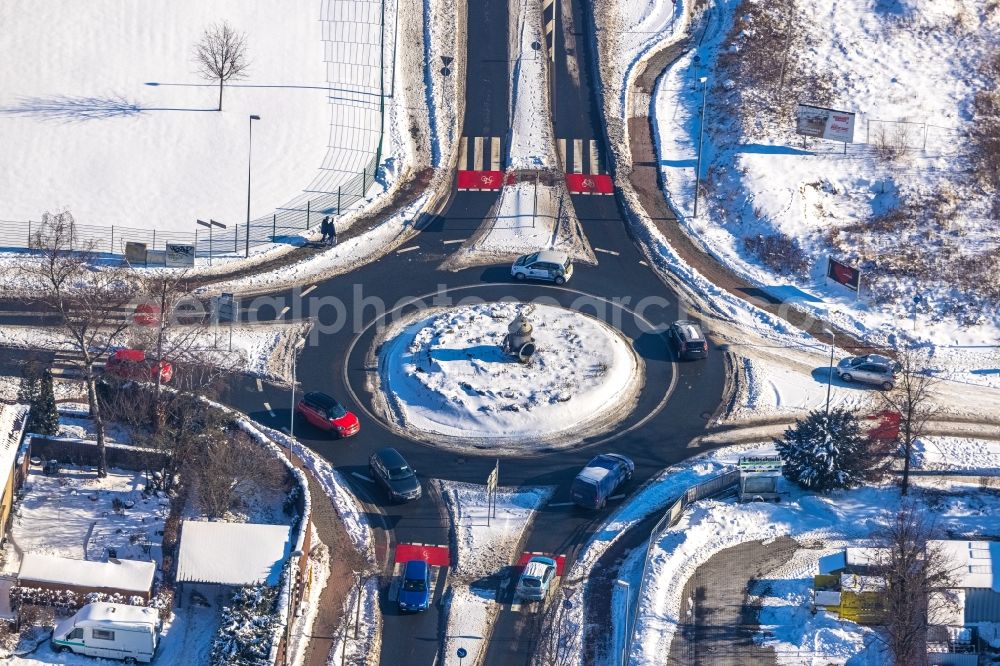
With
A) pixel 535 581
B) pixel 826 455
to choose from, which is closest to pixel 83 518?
pixel 535 581

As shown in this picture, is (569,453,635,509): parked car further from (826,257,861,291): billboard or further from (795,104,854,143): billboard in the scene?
(795,104,854,143): billboard

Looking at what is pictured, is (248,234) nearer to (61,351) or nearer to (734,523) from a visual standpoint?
(61,351)

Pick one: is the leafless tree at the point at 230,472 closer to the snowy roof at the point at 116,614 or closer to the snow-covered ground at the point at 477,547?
the snowy roof at the point at 116,614

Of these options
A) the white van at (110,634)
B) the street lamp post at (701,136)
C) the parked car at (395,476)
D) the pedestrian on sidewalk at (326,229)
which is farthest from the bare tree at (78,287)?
the street lamp post at (701,136)

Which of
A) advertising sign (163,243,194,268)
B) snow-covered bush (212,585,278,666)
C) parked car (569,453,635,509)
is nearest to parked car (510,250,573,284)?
parked car (569,453,635,509)

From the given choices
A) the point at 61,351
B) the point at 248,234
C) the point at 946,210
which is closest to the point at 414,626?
the point at 61,351

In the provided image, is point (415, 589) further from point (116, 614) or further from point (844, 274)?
point (844, 274)
